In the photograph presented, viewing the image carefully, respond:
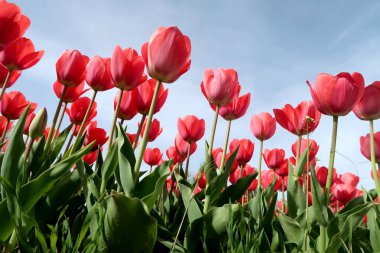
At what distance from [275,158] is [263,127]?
2.16 ft

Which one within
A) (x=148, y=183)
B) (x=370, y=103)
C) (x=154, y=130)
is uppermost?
(x=370, y=103)

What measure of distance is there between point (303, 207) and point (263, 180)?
1859mm

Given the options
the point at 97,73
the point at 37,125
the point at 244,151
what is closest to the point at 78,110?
the point at 97,73

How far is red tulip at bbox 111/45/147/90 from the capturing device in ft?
6.15

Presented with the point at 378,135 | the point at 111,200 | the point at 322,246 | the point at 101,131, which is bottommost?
the point at 322,246

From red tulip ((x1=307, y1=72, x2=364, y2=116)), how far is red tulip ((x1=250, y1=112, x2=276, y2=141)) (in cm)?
98

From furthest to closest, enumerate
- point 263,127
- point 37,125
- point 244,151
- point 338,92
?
point 244,151 → point 263,127 → point 37,125 → point 338,92

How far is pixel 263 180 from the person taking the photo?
3.73 meters

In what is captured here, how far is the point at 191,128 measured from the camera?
2844 millimetres

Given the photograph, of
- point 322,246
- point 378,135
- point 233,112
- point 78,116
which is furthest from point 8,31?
point 378,135

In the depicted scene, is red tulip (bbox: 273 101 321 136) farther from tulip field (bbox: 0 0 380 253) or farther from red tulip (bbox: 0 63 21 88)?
red tulip (bbox: 0 63 21 88)

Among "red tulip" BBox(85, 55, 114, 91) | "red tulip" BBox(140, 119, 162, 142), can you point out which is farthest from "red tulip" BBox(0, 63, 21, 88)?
"red tulip" BBox(140, 119, 162, 142)

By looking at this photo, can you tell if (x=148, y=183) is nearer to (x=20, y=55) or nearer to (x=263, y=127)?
(x=20, y=55)

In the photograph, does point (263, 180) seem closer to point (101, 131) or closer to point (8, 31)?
point (101, 131)
